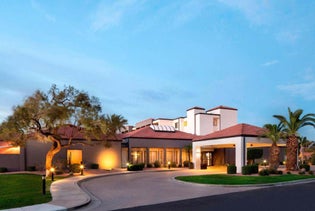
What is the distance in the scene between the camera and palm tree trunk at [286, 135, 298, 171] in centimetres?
2783

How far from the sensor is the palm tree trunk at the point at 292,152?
1096 inches

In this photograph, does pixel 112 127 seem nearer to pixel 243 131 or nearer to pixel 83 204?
pixel 243 131

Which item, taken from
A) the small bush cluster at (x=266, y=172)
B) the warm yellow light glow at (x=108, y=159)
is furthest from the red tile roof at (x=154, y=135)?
the small bush cluster at (x=266, y=172)

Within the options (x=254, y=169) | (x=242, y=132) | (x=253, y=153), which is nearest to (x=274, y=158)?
(x=254, y=169)

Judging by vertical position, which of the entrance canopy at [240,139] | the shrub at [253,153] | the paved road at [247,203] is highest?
the entrance canopy at [240,139]

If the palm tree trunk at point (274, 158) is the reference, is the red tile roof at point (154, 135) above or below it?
above

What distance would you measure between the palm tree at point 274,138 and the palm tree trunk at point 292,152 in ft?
3.35

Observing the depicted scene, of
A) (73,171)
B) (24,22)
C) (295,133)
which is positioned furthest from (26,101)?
(295,133)

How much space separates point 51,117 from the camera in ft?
76.6

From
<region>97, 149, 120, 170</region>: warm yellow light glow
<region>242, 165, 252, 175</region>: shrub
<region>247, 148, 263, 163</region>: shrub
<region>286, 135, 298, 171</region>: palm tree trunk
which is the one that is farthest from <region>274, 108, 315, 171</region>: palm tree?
<region>97, 149, 120, 170</region>: warm yellow light glow

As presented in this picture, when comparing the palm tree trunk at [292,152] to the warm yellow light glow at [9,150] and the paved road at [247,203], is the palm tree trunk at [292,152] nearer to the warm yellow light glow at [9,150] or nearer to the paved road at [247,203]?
the paved road at [247,203]

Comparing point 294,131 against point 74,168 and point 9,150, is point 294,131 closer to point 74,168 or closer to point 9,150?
point 74,168

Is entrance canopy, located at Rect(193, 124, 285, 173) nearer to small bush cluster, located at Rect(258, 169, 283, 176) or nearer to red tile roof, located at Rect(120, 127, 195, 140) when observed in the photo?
small bush cluster, located at Rect(258, 169, 283, 176)

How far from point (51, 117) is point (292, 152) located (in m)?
21.8
